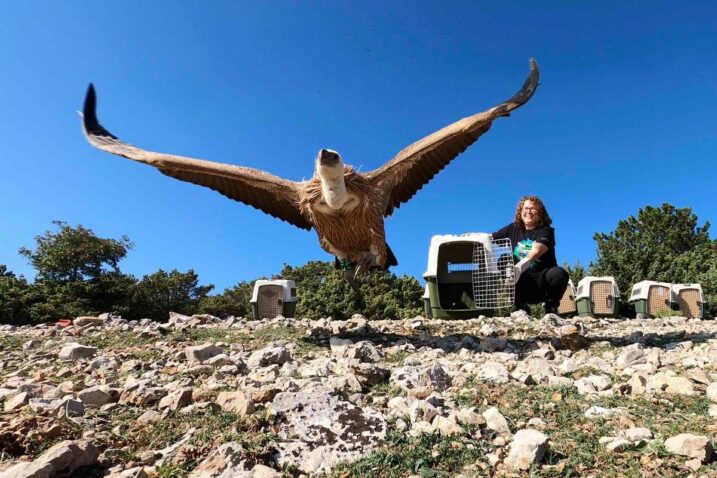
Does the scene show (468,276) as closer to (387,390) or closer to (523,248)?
(523,248)

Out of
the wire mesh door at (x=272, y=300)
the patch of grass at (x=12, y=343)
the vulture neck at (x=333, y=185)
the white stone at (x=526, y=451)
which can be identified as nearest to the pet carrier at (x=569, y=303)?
the wire mesh door at (x=272, y=300)

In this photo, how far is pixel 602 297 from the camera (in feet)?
28.8

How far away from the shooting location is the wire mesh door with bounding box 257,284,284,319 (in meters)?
9.15

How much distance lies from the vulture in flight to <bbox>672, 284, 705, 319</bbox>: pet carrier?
25.4 ft

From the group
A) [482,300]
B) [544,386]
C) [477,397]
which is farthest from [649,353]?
[482,300]

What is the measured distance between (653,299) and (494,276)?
19.7ft

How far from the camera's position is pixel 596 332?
17.9 feet

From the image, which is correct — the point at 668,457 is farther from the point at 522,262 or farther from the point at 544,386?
the point at 522,262

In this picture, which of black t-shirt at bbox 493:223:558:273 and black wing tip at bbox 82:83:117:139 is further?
black wing tip at bbox 82:83:117:139

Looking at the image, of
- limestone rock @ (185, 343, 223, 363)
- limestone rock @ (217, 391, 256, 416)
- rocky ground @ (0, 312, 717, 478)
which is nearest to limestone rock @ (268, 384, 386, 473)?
rocky ground @ (0, 312, 717, 478)

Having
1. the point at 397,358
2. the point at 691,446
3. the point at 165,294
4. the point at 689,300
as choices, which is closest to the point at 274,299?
the point at 397,358

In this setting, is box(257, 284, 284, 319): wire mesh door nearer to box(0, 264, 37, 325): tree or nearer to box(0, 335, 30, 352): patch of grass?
box(0, 335, 30, 352): patch of grass

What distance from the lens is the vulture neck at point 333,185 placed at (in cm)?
481

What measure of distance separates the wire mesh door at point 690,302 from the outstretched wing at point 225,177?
9.08 m
